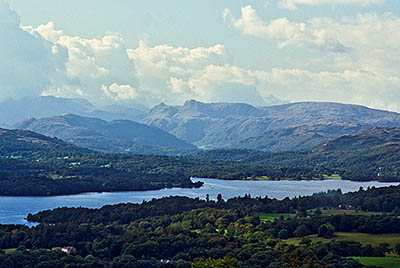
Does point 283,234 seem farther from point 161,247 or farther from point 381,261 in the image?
point 381,261

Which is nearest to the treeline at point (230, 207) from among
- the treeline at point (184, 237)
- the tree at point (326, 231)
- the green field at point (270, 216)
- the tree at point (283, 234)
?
the treeline at point (184, 237)

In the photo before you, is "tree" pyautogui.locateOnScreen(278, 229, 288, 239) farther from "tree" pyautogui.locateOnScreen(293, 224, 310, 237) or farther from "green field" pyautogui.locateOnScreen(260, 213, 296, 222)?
"green field" pyautogui.locateOnScreen(260, 213, 296, 222)

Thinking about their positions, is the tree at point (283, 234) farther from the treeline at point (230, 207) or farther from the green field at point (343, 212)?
the green field at point (343, 212)

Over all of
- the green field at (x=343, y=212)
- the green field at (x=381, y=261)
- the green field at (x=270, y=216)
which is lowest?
the green field at (x=381, y=261)

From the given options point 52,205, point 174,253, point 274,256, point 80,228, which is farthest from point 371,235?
point 52,205

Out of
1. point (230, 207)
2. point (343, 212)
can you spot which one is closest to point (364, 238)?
point (343, 212)

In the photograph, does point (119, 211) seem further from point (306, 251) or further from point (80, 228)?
point (306, 251)
